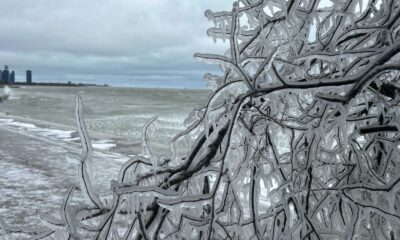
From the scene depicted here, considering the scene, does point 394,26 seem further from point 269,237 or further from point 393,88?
point 269,237

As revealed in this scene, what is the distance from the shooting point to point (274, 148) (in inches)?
87.8

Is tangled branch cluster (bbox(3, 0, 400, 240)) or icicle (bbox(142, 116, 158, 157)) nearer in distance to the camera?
tangled branch cluster (bbox(3, 0, 400, 240))

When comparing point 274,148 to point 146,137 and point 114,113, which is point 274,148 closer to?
point 146,137

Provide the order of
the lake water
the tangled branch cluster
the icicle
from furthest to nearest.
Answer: the lake water
the icicle
the tangled branch cluster

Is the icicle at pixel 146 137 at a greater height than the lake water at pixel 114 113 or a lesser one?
greater

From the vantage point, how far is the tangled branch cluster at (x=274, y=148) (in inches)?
63.6

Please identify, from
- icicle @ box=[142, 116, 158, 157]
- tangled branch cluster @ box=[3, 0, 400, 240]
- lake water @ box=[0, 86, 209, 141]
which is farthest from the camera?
lake water @ box=[0, 86, 209, 141]

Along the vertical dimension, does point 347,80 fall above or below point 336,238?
above

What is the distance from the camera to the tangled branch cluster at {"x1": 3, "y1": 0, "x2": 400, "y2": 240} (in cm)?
161

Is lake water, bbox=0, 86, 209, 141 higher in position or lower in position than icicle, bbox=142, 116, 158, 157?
lower

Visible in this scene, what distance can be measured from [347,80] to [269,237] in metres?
0.92

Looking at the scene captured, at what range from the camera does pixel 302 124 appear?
2018 millimetres

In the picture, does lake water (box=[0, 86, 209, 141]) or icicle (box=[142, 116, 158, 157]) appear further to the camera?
lake water (box=[0, 86, 209, 141])

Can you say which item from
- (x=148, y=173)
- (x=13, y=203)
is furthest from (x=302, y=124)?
(x=13, y=203)
